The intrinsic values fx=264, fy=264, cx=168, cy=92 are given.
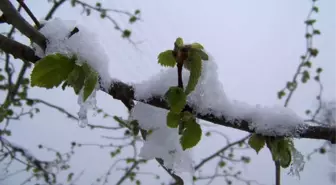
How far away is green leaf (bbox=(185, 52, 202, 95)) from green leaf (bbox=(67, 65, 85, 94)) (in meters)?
0.18

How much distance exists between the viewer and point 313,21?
1.85 m

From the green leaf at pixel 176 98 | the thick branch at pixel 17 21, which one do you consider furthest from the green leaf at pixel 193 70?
the thick branch at pixel 17 21

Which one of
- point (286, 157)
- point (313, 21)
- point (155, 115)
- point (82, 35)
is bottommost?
point (286, 157)

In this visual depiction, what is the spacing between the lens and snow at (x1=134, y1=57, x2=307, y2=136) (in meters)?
0.48

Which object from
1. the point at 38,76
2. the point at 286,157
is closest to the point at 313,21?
the point at 286,157

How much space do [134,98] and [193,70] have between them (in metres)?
0.12

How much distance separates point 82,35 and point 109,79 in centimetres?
11

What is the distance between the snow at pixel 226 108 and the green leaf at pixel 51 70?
12 centimetres

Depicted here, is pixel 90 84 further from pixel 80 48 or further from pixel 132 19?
pixel 132 19

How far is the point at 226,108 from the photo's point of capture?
0.49 m

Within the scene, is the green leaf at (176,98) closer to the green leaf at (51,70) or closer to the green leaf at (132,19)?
the green leaf at (51,70)

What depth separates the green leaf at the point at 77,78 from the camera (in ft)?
1.43

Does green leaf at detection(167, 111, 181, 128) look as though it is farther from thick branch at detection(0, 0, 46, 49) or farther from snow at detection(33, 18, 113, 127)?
thick branch at detection(0, 0, 46, 49)

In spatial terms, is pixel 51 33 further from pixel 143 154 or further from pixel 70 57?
pixel 143 154
